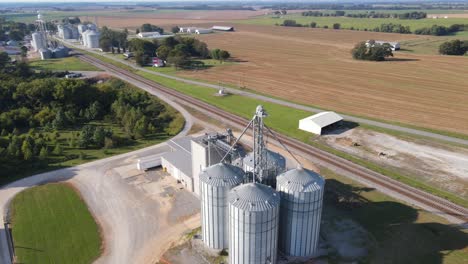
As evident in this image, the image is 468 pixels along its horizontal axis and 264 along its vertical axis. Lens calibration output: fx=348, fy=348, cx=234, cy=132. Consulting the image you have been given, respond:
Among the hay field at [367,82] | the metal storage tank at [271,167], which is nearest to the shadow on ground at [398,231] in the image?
the metal storage tank at [271,167]

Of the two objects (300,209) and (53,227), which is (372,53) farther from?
(53,227)

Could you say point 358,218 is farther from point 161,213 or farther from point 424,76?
point 424,76

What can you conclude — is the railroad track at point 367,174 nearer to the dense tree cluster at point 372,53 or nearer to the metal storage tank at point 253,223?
the metal storage tank at point 253,223

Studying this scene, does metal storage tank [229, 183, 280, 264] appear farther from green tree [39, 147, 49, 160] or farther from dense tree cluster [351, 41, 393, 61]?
dense tree cluster [351, 41, 393, 61]

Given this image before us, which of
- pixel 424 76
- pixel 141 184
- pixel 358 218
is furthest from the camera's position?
pixel 424 76

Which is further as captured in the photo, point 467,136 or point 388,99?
point 388,99

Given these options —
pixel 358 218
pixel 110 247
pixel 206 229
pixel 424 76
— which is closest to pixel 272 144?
pixel 358 218

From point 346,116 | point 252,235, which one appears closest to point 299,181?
point 252,235
